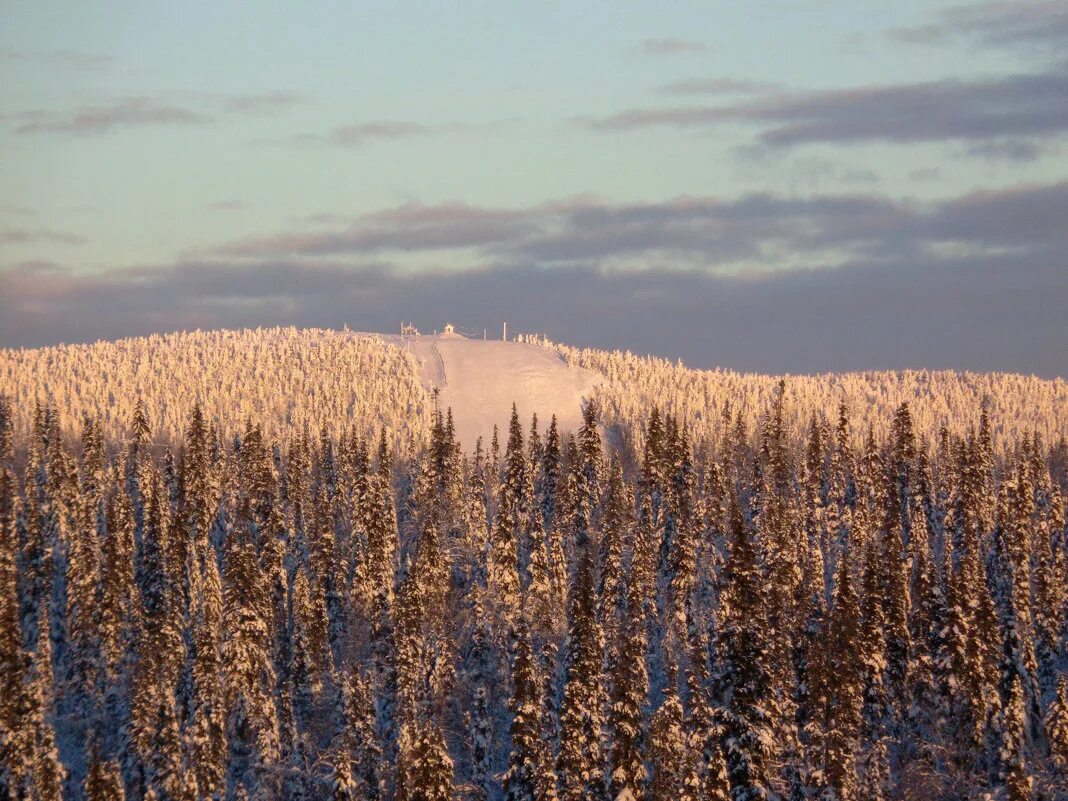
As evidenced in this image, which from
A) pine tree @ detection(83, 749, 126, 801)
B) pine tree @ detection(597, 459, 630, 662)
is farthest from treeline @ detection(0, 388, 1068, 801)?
pine tree @ detection(597, 459, 630, 662)

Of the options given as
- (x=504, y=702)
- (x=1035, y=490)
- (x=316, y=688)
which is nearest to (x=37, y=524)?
(x=316, y=688)

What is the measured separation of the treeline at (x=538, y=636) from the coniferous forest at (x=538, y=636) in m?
0.27

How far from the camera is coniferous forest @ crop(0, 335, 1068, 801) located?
7188cm

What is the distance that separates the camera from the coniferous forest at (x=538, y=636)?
71.9m

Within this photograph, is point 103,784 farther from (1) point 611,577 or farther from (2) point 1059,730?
(2) point 1059,730

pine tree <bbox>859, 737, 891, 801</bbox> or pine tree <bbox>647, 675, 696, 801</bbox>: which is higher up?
pine tree <bbox>647, 675, 696, 801</bbox>

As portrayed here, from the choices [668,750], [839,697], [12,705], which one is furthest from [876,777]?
[12,705]

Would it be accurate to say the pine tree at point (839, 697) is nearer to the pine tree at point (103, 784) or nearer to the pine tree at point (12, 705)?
the pine tree at point (103, 784)

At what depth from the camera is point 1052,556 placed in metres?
122

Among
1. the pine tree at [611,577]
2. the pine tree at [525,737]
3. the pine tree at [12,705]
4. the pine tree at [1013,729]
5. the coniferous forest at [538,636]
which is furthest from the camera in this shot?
the pine tree at [611,577]

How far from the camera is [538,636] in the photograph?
99.3 metres

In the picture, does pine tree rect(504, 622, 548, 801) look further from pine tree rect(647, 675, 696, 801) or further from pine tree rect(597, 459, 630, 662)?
pine tree rect(597, 459, 630, 662)

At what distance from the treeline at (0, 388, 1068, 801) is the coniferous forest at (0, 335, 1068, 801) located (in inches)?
10.7

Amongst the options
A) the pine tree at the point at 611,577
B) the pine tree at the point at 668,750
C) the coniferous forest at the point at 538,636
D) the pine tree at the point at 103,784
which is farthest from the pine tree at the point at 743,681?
the pine tree at the point at 103,784
